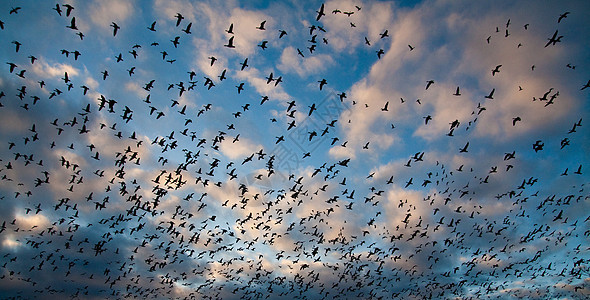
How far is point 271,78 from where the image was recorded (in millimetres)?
22047

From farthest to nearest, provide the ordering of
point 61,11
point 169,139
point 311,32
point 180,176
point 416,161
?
point 180,176, point 169,139, point 416,161, point 311,32, point 61,11

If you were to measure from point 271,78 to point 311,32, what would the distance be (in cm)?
519

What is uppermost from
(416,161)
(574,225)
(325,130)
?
(325,130)

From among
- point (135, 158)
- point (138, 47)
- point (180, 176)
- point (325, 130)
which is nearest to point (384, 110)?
point (325, 130)

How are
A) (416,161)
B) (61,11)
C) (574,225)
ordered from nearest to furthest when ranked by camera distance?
1. (61,11)
2. (416,161)
3. (574,225)

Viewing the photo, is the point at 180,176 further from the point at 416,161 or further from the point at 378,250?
the point at 378,250

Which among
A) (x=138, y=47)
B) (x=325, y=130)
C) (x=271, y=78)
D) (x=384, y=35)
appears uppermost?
(x=138, y=47)

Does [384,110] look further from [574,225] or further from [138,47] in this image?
[574,225]

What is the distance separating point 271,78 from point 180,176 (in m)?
19.7

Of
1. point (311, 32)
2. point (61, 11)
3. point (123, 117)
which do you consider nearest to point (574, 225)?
point (311, 32)

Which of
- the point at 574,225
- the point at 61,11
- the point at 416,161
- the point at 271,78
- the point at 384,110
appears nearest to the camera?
the point at 61,11

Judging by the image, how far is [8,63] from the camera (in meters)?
21.2

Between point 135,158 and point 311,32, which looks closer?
point 311,32

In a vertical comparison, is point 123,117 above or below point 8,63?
below
